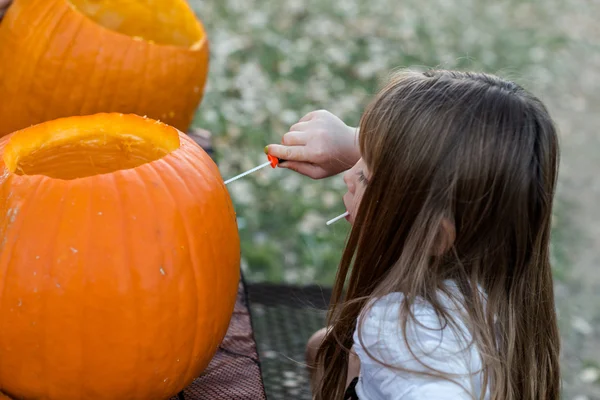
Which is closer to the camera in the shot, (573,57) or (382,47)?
(382,47)

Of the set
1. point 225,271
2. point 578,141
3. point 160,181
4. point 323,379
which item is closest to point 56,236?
point 160,181

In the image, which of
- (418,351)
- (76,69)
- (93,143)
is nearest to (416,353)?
(418,351)

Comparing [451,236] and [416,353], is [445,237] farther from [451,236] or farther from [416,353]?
[416,353]

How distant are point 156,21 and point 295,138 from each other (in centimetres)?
73

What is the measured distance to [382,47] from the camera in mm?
5270

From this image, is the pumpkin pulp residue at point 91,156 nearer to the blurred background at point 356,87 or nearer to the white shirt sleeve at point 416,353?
the white shirt sleeve at point 416,353

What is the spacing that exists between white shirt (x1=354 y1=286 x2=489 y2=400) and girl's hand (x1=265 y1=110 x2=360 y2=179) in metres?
0.41

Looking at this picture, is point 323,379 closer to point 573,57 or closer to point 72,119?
point 72,119

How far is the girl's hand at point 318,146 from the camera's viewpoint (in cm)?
168

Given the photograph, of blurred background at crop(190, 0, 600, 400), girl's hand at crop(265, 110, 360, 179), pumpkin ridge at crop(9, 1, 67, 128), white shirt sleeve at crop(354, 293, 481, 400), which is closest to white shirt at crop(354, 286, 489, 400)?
white shirt sleeve at crop(354, 293, 481, 400)

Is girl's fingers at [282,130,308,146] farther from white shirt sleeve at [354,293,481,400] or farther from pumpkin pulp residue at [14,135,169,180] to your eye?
white shirt sleeve at [354,293,481,400]

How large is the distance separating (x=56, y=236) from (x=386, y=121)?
62cm

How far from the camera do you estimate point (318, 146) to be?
1.69m

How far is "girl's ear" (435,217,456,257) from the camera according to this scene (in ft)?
4.43
